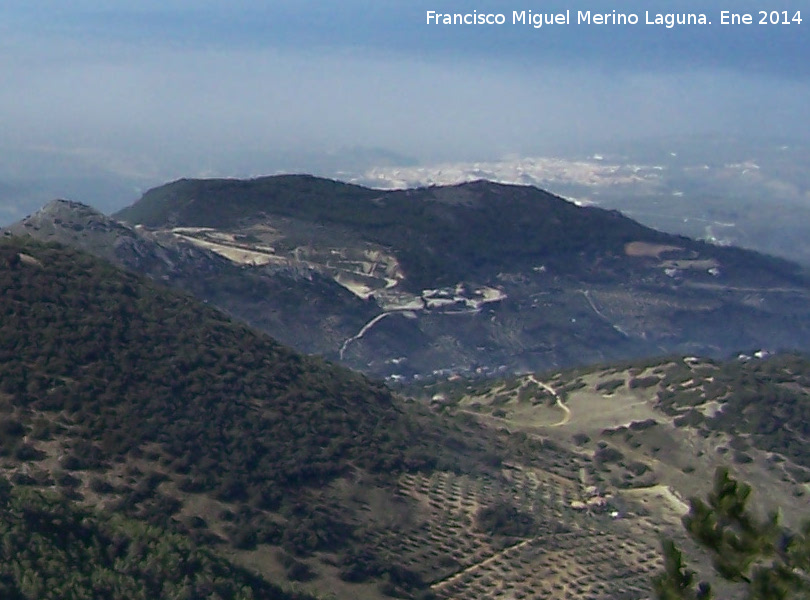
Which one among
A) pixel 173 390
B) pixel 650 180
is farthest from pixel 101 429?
pixel 650 180

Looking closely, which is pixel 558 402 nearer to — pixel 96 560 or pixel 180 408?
pixel 180 408

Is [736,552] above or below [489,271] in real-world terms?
above

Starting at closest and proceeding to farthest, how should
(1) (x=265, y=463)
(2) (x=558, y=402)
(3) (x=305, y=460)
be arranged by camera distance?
(1) (x=265, y=463) < (3) (x=305, y=460) < (2) (x=558, y=402)

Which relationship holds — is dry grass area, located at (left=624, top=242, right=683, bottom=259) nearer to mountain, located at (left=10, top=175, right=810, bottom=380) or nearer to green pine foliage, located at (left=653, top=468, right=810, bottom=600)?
mountain, located at (left=10, top=175, right=810, bottom=380)

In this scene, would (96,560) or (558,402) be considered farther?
(558,402)

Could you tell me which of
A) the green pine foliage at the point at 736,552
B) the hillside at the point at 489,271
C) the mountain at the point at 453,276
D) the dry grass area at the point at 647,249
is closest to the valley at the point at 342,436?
the mountain at the point at 453,276

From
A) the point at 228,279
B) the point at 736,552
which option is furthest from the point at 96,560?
the point at 228,279

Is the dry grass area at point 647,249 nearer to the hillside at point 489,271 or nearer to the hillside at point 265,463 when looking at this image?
the hillside at point 489,271

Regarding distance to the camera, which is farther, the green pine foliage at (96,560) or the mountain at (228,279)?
the mountain at (228,279)
